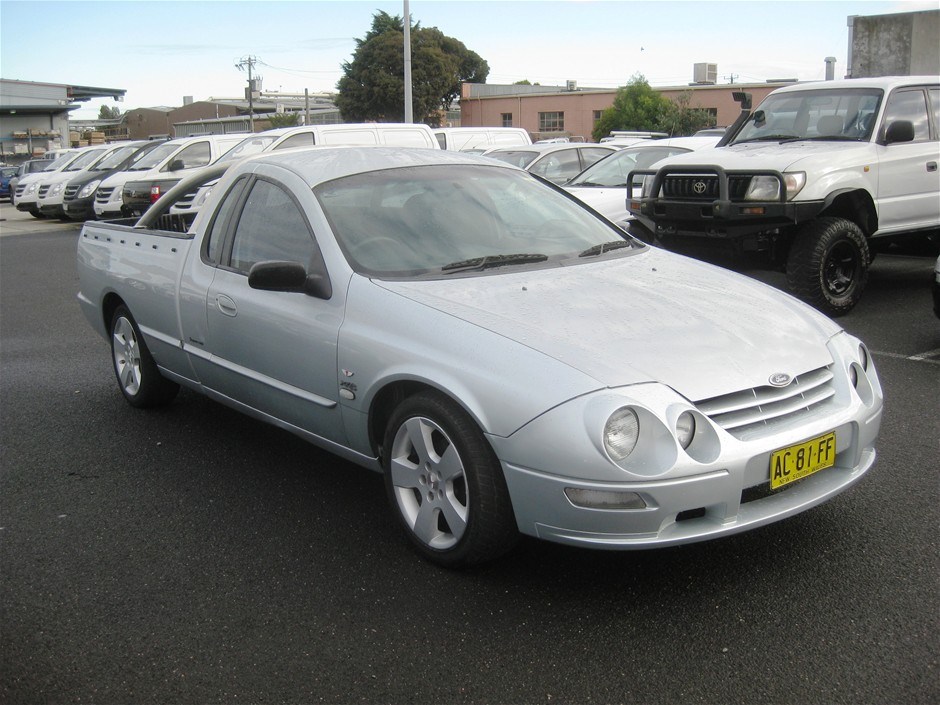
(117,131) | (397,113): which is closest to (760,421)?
(397,113)

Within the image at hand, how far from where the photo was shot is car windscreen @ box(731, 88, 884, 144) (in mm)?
8047

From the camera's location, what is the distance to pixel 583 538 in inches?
119

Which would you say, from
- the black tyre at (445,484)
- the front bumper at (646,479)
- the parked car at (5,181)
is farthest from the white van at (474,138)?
the parked car at (5,181)

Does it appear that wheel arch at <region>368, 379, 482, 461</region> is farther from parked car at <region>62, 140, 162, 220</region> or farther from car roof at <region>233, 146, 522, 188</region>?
parked car at <region>62, 140, 162, 220</region>

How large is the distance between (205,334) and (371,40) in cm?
6022

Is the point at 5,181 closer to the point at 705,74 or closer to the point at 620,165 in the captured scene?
the point at 620,165

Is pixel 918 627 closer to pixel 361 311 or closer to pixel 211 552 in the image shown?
pixel 361 311

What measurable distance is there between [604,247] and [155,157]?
16701 mm

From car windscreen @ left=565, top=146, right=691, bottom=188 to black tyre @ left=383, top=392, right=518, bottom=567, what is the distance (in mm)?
7693

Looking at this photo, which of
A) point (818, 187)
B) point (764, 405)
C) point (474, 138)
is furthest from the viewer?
point (474, 138)

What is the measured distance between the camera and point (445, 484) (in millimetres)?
3348

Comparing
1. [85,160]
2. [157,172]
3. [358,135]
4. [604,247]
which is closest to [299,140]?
[358,135]

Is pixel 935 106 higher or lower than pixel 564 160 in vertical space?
higher

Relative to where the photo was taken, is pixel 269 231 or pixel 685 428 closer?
pixel 685 428
